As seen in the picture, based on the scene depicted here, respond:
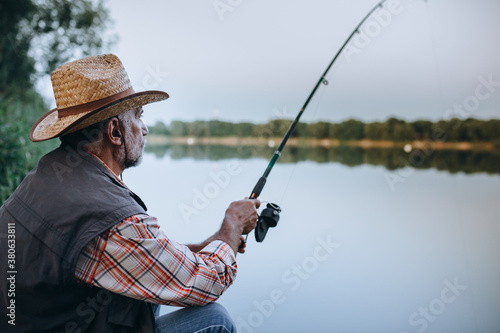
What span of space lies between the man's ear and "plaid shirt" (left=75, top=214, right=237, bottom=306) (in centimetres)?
35

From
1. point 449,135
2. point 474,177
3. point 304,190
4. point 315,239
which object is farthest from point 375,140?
point 315,239

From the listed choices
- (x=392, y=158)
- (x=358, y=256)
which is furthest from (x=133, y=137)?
(x=392, y=158)

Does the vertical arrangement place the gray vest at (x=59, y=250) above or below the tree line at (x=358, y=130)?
below

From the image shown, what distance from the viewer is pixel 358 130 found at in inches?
1490

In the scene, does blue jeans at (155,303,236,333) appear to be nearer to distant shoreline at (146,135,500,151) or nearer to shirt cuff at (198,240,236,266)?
shirt cuff at (198,240,236,266)

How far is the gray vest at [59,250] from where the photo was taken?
110 centimetres

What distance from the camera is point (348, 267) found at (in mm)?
4453

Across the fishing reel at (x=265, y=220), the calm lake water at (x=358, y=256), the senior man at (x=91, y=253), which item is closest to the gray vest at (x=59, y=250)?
the senior man at (x=91, y=253)

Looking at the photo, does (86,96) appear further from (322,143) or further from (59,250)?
(322,143)

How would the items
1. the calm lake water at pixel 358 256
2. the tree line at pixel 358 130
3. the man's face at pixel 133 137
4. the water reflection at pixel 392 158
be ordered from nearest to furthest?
the man's face at pixel 133 137, the calm lake water at pixel 358 256, the water reflection at pixel 392 158, the tree line at pixel 358 130

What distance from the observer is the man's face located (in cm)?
146

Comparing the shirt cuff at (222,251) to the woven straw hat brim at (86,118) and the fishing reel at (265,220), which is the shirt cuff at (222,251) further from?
the woven straw hat brim at (86,118)

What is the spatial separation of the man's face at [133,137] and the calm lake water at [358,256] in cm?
210

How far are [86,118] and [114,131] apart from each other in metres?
0.13
